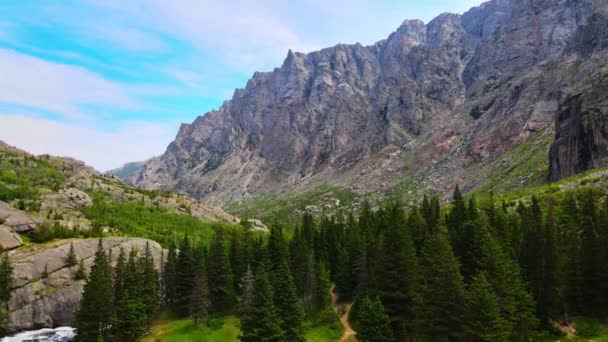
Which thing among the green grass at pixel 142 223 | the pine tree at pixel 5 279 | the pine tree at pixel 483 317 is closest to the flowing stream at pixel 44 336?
the pine tree at pixel 5 279

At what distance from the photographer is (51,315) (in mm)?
100812

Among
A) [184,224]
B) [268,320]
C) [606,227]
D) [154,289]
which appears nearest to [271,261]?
[154,289]

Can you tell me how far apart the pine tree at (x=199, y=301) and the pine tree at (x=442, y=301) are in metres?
45.8

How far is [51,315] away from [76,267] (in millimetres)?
13391

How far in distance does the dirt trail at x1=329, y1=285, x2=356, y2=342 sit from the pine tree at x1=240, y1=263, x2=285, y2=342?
63.0 ft

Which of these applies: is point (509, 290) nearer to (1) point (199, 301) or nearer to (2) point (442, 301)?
(2) point (442, 301)

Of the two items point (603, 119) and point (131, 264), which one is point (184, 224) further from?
point (603, 119)

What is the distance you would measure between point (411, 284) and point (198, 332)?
135 ft

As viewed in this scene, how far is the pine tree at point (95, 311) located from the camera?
244ft

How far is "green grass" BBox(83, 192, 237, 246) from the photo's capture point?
Answer: 6452 inches

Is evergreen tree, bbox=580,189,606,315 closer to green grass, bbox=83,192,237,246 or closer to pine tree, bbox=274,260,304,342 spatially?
pine tree, bbox=274,260,304,342

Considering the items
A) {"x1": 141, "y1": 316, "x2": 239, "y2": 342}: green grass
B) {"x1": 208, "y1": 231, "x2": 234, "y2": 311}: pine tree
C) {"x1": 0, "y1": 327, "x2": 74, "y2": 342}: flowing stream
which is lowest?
{"x1": 0, "y1": 327, "x2": 74, "y2": 342}: flowing stream

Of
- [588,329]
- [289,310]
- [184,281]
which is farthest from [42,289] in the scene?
[588,329]

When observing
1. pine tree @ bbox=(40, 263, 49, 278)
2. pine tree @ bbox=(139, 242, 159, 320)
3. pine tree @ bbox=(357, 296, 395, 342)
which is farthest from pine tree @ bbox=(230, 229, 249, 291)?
pine tree @ bbox=(357, 296, 395, 342)
